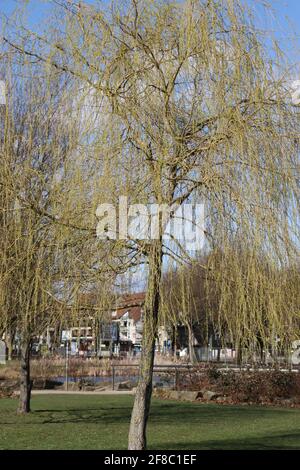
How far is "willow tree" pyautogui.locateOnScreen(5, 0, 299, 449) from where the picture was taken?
18.9 feet

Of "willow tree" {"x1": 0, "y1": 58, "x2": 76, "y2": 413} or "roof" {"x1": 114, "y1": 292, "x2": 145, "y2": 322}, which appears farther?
"roof" {"x1": 114, "y1": 292, "x2": 145, "y2": 322}

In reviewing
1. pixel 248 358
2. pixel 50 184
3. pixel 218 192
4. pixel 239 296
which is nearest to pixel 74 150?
pixel 50 184

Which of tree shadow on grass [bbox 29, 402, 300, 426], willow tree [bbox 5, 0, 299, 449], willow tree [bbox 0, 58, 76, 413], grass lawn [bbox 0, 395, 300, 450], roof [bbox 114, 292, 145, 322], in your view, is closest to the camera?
willow tree [bbox 5, 0, 299, 449]

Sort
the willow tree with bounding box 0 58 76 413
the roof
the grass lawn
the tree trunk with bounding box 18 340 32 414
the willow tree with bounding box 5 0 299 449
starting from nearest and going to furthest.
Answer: the willow tree with bounding box 5 0 299 449 < the willow tree with bounding box 0 58 76 413 < the roof < the grass lawn < the tree trunk with bounding box 18 340 32 414

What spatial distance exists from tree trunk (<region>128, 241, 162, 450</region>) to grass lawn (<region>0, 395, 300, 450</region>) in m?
3.83

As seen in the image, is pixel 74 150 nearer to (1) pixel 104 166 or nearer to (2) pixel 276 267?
(1) pixel 104 166

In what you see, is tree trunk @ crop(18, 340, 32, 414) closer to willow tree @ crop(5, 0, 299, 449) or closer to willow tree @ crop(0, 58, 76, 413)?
willow tree @ crop(0, 58, 76, 413)

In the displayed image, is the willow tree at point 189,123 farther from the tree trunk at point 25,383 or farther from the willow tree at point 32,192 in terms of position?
the tree trunk at point 25,383

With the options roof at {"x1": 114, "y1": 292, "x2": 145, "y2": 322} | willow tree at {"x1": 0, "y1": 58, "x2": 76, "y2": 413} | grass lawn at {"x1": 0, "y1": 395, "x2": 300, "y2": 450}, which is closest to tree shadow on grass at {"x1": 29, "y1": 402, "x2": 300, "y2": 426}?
grass lawn at {"x1": 0, "y1": 395, "x2": 300, "y2": 450}

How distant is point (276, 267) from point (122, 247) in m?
1.38

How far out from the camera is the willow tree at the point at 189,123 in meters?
5.76

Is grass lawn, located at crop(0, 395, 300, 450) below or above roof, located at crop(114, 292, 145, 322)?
below

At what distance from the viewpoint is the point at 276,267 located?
573 cm

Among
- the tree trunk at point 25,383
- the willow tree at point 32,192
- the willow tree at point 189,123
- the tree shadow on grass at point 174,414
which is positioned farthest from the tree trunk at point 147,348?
the tree trunk at point 25,383
